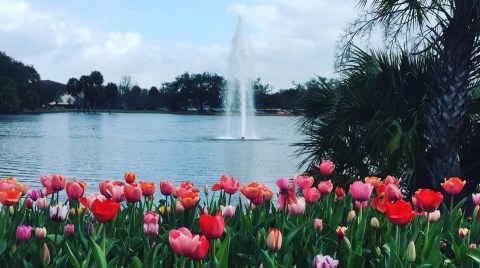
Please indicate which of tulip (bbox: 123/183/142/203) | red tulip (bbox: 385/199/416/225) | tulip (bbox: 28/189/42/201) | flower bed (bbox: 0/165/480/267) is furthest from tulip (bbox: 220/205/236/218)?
tulip (bbox: 28/189/42/201)

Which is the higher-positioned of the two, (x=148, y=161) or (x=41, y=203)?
(x=41, y=203)

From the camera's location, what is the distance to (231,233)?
10.1 ft

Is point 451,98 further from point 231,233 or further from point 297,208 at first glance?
point 231,233

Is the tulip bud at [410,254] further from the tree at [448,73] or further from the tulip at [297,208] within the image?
the tree at [448,73]

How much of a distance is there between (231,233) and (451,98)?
5.73 m

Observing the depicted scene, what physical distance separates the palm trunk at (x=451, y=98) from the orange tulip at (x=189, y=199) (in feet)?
18.3

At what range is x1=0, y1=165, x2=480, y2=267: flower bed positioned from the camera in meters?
2.37

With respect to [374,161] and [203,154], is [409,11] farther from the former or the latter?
[203,154]

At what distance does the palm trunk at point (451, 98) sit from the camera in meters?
8.03

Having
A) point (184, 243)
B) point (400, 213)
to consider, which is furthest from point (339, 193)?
point (184, 243)

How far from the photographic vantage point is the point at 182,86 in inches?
4707

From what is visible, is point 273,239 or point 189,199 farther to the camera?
point 189,199

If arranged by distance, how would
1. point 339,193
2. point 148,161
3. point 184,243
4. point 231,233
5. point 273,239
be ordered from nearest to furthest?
point 184,243 → point 273,239 → point 231,233 → point 339,193 → point 148,161

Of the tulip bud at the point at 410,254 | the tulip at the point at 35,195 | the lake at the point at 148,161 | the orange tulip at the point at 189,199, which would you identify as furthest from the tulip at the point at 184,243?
the lake at the point at 148,161
